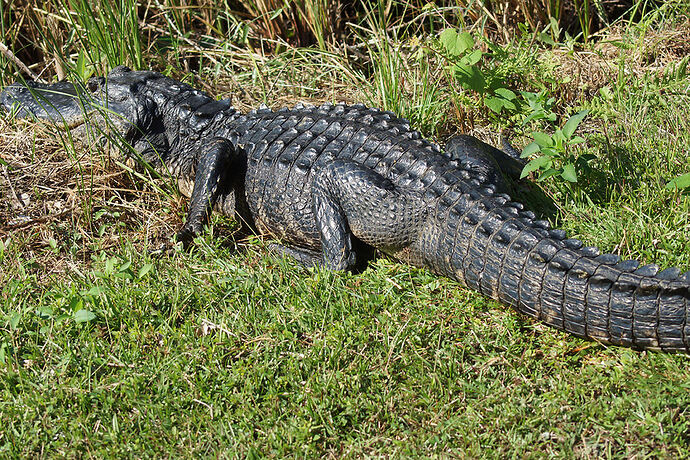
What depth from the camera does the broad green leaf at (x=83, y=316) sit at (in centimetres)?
337

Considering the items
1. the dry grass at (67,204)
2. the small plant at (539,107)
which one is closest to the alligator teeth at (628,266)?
the small plant at (539,107)

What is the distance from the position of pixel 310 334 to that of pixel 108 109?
7.90 feet

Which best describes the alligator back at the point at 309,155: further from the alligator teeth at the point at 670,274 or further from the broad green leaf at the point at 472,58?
the alligator teeth at the point at 670,274

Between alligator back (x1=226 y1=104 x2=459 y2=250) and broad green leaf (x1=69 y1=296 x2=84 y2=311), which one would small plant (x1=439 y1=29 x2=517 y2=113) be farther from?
broad green leaf (x1=69 y1=296 x2=84 y2=311)

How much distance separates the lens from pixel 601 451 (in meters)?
2.71

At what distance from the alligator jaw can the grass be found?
6.8 inches

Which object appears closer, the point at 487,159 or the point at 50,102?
the point at 487,159

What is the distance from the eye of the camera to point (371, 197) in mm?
3789

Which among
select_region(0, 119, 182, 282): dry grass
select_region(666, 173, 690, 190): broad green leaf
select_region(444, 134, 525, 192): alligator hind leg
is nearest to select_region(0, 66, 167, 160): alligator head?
select_region(0, 119, 182, 282): dry grass

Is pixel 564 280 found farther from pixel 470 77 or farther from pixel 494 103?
pixel 470 77

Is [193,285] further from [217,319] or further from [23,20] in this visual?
[23,20]

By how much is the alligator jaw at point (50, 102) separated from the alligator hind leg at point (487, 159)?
2468 mm

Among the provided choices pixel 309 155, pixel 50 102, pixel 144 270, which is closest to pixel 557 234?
pixel 309 155

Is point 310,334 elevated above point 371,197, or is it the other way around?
point 371,197
